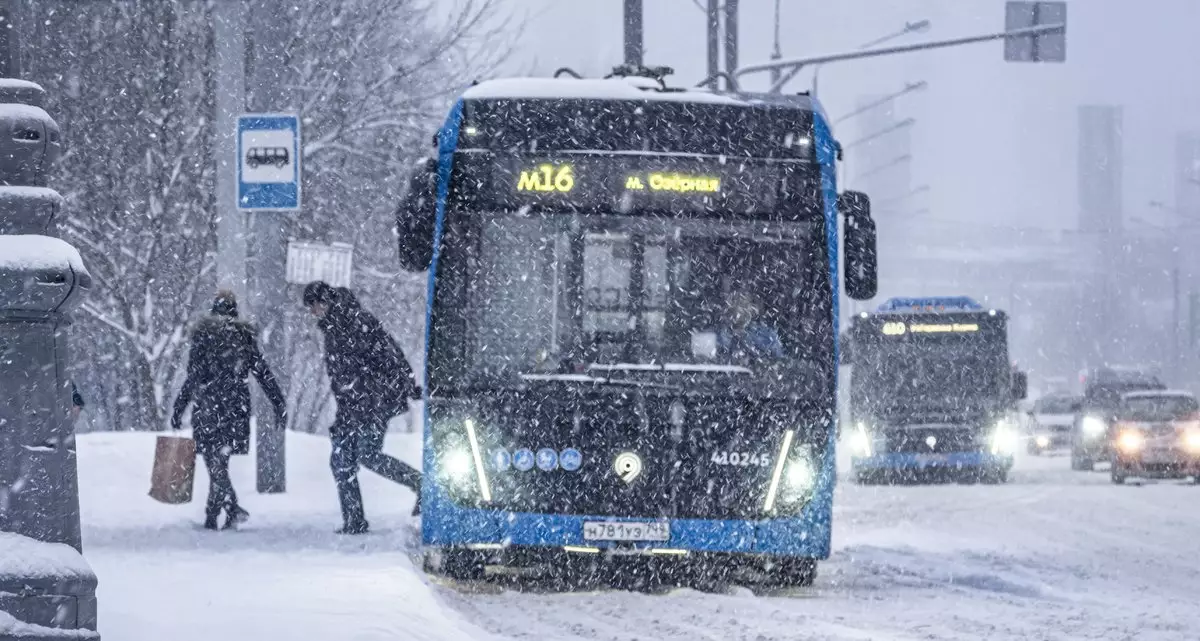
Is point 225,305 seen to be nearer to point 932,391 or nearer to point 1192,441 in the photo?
point 932,391

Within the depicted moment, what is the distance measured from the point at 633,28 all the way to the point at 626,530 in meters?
14.5

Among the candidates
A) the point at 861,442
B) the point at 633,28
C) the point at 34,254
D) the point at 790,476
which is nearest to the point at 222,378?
the point at 790,476

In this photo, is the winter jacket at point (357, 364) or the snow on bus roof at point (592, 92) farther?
the winter jacket at point (357, 364)

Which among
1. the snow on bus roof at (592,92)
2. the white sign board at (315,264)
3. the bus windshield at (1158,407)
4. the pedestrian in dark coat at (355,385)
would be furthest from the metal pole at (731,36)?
the snow on bus roof at (592,92)

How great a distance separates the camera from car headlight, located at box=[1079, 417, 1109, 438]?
32469 mm

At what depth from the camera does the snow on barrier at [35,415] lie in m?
6.54

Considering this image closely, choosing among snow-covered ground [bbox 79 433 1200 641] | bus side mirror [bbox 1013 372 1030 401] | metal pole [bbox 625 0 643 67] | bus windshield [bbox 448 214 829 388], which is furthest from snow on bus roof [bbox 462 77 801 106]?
bus side mirror [bbox 1013 372 1030 401]

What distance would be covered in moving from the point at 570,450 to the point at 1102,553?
17.9ft

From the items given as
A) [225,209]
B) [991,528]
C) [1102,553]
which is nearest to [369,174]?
[225,209]

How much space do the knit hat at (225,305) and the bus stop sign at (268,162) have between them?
1.68 m

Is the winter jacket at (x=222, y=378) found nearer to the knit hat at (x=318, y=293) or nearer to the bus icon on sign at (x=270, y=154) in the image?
the knit hat at (x=318, y=293)

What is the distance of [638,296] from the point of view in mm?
11945

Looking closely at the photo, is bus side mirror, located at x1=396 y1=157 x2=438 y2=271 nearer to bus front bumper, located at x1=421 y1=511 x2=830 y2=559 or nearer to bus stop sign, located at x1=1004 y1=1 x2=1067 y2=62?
bus front bumper, located at x1=421 y1=511 x2=830 y2=559

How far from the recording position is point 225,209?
17.8 metres
